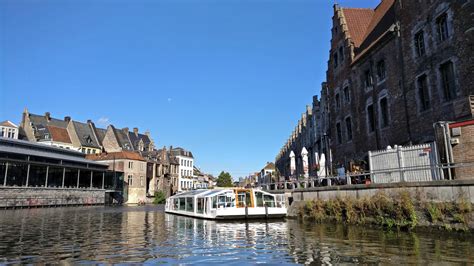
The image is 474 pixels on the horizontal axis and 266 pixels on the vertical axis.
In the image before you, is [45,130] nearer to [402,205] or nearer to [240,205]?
[240,205]

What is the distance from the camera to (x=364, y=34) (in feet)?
103

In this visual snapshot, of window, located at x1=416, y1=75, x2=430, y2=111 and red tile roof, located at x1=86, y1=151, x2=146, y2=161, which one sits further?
red tile roof, located at x1=86, y1=151, x2=146, y2=161

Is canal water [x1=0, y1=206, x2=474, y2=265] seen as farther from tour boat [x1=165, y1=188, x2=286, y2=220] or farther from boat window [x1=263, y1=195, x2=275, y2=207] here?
boat window [x1=263, y1=195, x2=275, y2=207]

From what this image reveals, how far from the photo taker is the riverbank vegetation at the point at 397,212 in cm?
1339

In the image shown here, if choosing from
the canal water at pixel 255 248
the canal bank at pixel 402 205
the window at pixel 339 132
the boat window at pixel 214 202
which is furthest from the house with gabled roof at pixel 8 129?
the canal bank at pixel 402 205

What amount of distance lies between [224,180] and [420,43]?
9839 centimetres

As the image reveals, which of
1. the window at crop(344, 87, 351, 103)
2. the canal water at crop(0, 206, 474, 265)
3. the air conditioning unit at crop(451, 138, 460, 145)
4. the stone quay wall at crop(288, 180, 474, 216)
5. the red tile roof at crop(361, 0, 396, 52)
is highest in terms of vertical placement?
the red tile roof at crop(361, 0, 396, 52)

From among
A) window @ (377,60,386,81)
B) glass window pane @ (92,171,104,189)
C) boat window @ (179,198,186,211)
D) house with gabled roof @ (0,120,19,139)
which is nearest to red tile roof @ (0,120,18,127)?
house with gabled roof @ (0,120,19,139)

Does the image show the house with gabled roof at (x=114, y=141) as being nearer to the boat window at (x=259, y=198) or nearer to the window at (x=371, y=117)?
the boat window at (x=259, y=198)

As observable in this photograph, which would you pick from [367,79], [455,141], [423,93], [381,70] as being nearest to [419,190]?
[455,141]

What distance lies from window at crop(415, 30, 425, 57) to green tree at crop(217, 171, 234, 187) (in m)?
96.6

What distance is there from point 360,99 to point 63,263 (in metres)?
24.1

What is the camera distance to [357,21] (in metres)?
33.0

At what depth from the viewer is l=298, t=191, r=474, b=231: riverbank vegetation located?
527 inches
